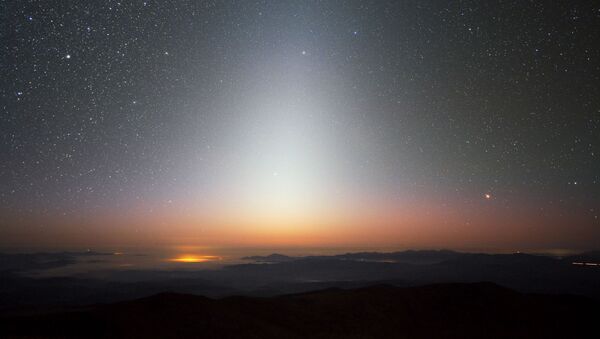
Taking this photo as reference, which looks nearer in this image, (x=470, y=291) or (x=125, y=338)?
(x=125, y=338)

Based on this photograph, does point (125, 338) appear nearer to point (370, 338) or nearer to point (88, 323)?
point (88, 323)

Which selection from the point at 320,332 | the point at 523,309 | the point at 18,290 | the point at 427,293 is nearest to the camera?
the point at 320,332

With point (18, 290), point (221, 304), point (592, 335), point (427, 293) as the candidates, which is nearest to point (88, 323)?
point (221, 304)

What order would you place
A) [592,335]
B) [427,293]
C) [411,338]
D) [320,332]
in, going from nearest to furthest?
[320,332] → [411,338] → [592,335] → [427,293]

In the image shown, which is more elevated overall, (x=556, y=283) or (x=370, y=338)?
(x=370, y=338)

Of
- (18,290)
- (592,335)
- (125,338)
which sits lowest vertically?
(18,290)

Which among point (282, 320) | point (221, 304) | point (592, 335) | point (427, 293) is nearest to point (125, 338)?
point (221, 304)

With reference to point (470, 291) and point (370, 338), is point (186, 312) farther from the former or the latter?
point (470, 291)
